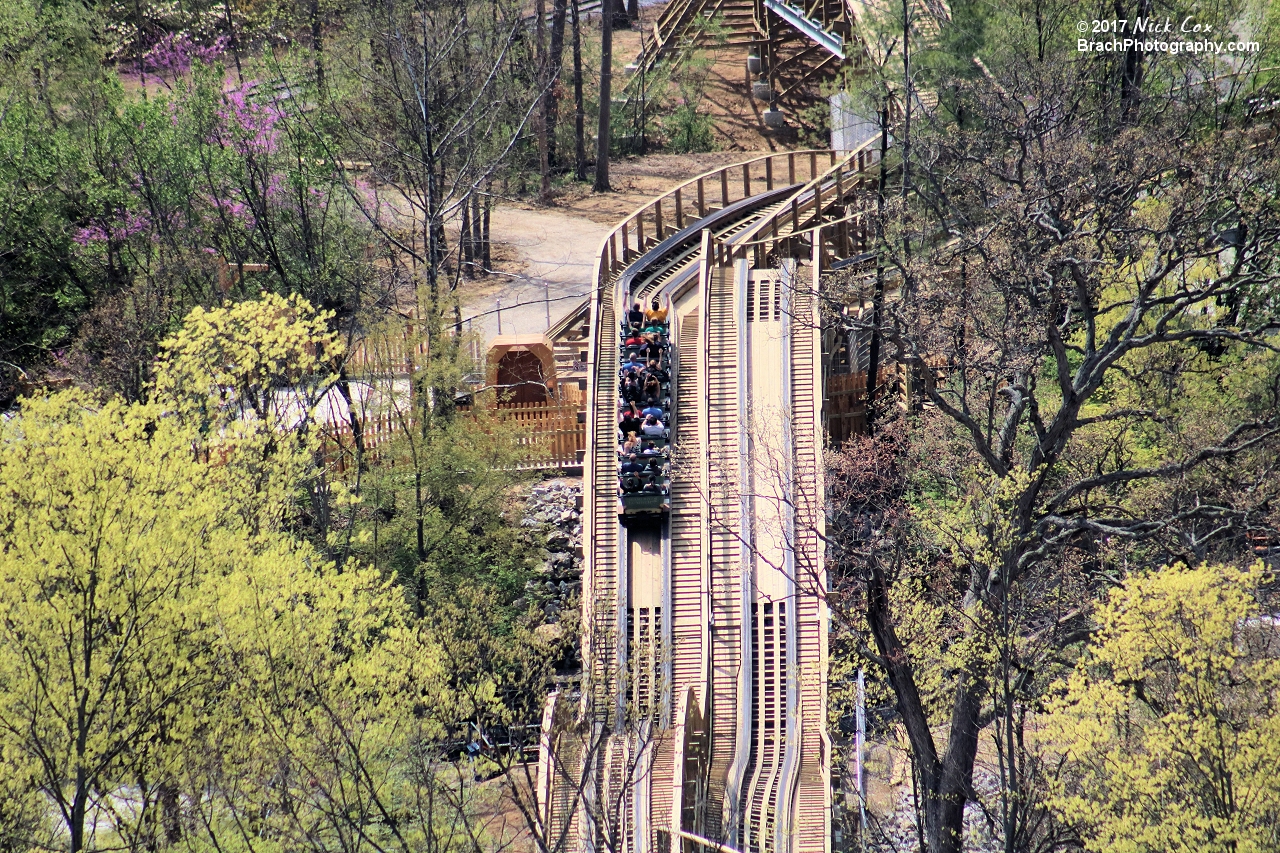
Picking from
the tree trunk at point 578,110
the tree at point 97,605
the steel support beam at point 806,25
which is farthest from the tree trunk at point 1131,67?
the tree at point 97,605

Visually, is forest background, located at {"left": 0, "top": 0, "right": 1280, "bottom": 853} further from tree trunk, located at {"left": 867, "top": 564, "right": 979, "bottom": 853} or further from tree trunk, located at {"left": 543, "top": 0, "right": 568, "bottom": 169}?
tree trunk, located at {"left": 543, "top": 0, "right": 568, "bottom": 169}

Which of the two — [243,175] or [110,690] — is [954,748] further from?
[243,175]

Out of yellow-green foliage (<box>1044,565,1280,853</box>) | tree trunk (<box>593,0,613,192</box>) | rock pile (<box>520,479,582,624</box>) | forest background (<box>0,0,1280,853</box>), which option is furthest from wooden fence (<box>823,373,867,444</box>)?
tree trunk (<box>593,0,613,192</box>)

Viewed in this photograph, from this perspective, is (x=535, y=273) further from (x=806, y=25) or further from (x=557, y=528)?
(x=806, y=25)

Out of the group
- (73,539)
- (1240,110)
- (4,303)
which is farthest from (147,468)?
(1240,110)

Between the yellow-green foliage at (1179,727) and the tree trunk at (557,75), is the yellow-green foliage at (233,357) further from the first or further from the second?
the tree trunk at (557,75)
